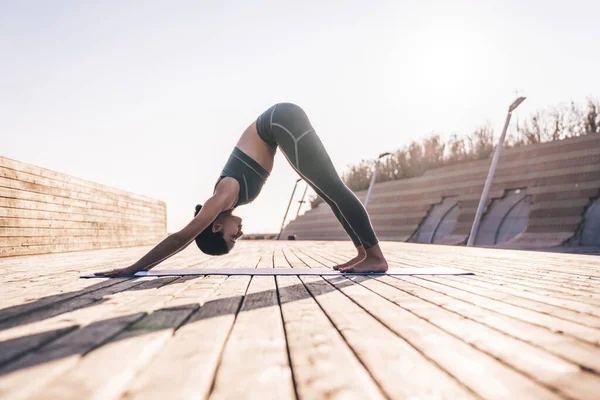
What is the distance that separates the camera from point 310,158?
2.91 m

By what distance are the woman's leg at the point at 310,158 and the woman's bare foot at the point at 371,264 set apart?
0.23ft

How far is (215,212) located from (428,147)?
20247 millimetres

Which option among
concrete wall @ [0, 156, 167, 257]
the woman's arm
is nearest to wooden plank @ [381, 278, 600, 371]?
the woman's arm

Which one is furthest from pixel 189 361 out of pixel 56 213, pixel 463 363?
pixel 56 213

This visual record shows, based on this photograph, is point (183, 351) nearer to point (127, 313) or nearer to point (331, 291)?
point (127, 313)

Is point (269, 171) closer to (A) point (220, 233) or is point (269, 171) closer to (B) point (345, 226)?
(A) point (220, 233)

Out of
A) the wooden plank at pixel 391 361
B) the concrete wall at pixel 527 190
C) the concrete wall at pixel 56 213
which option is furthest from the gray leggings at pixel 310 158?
the concrete wall at pixel 527 190

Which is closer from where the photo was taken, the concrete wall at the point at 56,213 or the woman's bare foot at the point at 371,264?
the woman's bare foot at the point at 371,264

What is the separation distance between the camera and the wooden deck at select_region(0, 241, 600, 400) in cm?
80

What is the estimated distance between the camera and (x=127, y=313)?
1.49m

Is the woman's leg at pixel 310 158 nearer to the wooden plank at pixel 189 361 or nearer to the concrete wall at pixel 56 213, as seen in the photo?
the wooden plank at pixel 189 361

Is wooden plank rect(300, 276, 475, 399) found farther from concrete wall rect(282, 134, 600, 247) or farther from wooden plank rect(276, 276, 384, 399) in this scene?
concrete wall rect(282, 134, 600, 247)

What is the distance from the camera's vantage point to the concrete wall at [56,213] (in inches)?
238

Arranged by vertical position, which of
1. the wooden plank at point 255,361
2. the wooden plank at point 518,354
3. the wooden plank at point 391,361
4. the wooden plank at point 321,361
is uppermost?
the wooden plank at point 255,361
